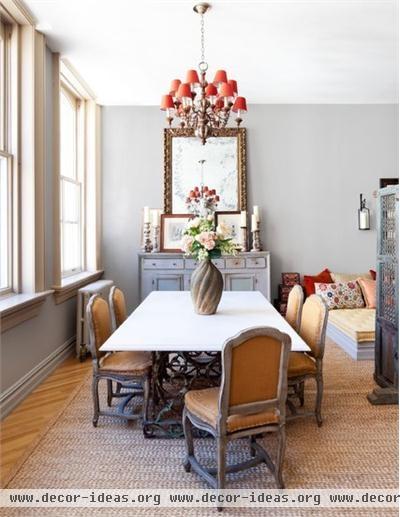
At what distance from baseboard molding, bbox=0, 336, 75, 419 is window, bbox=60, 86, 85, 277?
40.1 inches

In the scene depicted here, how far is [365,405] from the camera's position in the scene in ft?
9.92

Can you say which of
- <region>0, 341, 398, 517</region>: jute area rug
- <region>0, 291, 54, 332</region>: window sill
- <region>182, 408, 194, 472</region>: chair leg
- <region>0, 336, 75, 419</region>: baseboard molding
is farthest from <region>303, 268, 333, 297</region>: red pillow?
<region>182, 408, 194, 472</region>: chair leg

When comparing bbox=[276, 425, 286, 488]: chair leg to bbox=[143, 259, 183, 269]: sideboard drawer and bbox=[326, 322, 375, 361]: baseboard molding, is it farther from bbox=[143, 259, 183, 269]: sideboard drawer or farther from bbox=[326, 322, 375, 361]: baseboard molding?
bbox=[143, 259, 183, 269]: sideboard drawer

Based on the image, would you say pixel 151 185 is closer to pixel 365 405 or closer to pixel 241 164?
pixel 241 164

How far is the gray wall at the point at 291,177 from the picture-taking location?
573 centimetres

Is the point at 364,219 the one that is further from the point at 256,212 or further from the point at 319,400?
the point at 319,400

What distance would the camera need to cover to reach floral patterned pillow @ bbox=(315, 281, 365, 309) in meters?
5.19

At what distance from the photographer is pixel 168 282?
5.32 metres

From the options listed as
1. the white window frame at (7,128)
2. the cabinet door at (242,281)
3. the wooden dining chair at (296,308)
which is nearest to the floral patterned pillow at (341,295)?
the cabinet door at (242,281)

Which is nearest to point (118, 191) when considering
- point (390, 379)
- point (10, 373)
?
point (10, 373)

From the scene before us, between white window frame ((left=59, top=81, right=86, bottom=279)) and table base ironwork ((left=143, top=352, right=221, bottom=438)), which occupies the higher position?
white window frame ((left=59, top=81, right=86, bottom=279))

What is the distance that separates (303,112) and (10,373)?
5163 mm

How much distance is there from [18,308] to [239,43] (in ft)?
10.7

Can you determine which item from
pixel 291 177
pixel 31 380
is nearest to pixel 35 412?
pixel 31 380
